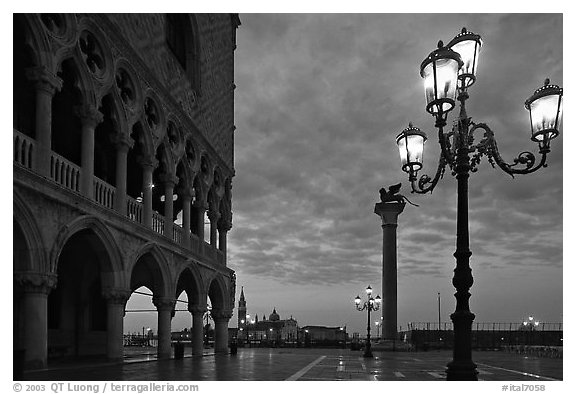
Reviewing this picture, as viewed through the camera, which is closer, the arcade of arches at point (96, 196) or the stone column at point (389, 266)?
the arcade of arches at point (96, 196)

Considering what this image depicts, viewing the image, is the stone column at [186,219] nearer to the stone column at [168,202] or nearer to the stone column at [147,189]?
the stone column at [168,202]

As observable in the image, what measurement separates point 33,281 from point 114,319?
503cm

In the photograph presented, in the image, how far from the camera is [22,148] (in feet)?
46.5

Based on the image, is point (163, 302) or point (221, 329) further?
point (221, 329)

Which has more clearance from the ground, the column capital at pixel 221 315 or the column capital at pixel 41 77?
the column capital at pixel 41 77

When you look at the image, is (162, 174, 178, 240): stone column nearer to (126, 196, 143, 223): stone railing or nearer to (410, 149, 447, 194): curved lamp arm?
(126, 196, 143, 223): stone railing

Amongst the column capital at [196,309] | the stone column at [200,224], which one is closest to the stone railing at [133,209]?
the stone column at [200,224]

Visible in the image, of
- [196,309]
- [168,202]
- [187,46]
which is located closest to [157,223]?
[168,202]

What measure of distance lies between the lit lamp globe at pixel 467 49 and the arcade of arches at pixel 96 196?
26.4ft

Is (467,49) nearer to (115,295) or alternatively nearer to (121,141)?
(121,141)

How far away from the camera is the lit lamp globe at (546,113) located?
9133mm
